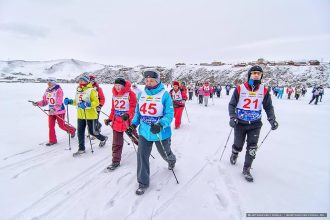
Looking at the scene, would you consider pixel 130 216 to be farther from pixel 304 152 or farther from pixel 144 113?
pixel 304 152

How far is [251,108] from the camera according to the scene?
158 inches

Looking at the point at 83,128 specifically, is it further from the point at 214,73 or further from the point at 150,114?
the point at 214,73

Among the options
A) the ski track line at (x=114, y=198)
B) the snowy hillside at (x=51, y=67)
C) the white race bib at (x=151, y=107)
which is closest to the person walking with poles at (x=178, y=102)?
the white race bib at (x=151, y=107)

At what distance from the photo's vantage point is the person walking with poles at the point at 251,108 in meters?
3.95

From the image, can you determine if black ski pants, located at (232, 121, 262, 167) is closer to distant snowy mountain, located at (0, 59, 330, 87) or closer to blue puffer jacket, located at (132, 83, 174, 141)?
blue puffer jacket, located at (132, 83, 174, 141)

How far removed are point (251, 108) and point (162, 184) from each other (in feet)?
7.50

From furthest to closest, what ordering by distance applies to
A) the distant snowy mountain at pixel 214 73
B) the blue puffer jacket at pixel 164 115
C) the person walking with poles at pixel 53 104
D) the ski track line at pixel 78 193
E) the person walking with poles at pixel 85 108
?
the distant snowy mountain at pixel 214 73 → the person walking with poles at pixel 53 104 → the person walking with poles at pixel 85 108 → the blue puffer jacket at pixel 164 115 → the ski track line at pixel 78 193

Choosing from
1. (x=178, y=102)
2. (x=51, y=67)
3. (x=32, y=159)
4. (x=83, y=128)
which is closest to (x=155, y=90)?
(x=83, y=128)

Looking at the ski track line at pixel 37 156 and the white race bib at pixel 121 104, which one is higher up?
the white race bib at pixel 121 104

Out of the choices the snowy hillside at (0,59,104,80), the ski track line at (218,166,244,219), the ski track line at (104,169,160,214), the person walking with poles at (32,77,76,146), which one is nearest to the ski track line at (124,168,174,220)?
the ski track line at (104,169,160,214)

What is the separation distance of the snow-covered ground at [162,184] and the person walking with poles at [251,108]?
70cm

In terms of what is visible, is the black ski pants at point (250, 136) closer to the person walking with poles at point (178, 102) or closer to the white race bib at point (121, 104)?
the white race bib at point (121, 104)

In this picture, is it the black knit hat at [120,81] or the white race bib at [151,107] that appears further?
the black knit hat at [120,81]

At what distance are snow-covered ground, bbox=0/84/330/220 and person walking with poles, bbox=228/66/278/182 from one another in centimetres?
70
